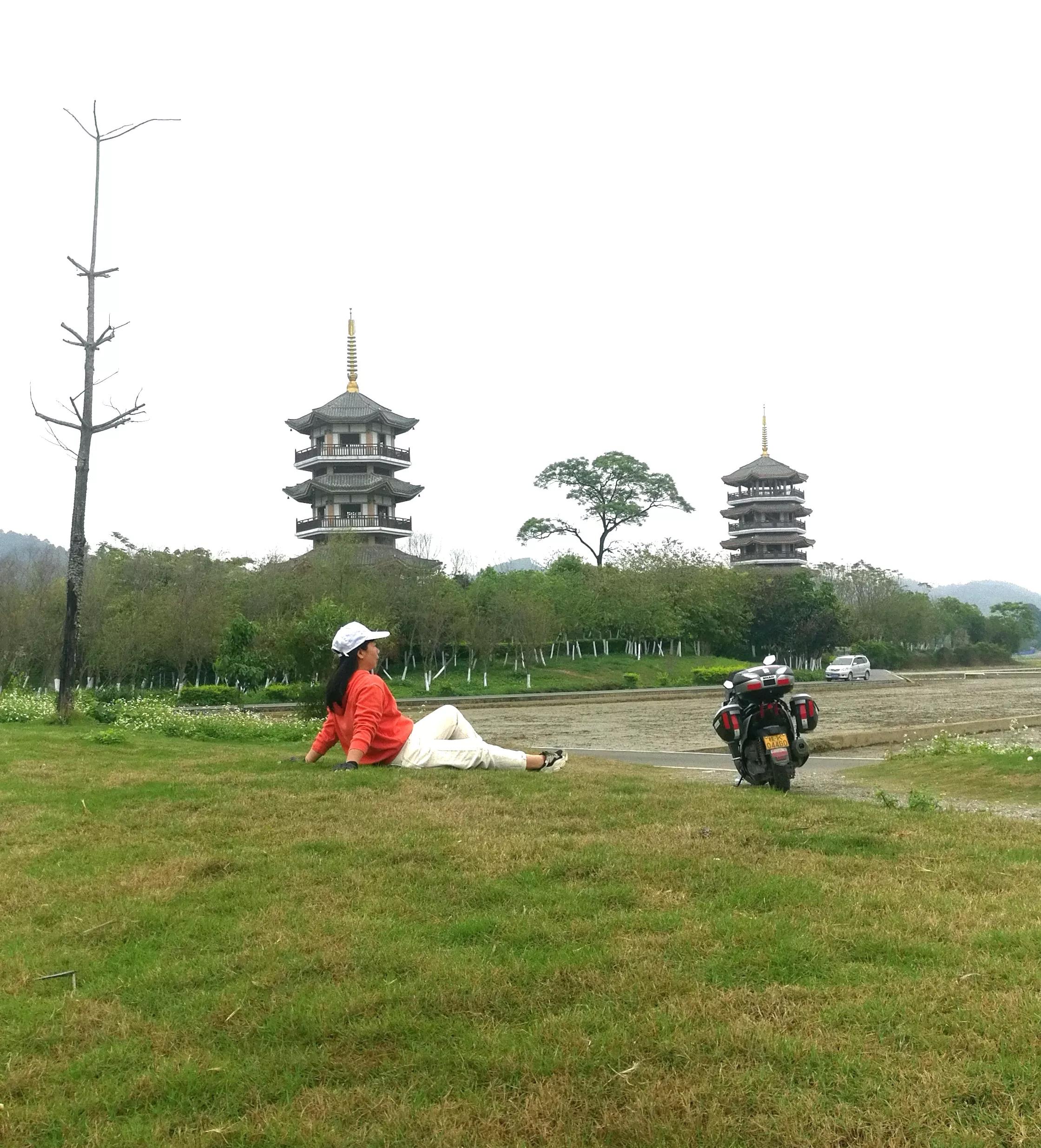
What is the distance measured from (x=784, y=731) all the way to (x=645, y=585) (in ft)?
140

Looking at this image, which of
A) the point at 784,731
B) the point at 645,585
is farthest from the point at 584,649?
the point at 784,731

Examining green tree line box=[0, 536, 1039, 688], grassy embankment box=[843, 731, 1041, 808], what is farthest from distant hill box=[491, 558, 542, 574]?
grassy embankment box=[843, 731, 1041, 808]

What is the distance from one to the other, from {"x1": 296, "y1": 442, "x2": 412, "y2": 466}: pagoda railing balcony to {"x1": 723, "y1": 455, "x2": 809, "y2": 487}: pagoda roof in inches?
1108

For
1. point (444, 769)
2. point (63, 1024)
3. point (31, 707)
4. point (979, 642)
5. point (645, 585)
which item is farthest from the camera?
point (979, 642)

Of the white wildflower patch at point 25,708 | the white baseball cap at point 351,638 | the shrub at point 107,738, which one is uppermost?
the white baseball cap at point 351,638

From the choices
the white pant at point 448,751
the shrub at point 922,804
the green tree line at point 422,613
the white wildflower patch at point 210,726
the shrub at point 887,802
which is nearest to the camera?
the shrub at point 922,804

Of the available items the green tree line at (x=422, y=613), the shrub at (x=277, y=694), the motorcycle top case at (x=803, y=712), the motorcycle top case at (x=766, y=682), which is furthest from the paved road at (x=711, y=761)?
the shrub at (x=277, y=694)

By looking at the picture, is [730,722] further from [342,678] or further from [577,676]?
[577,676]

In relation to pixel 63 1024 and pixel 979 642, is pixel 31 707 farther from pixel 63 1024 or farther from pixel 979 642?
pixel 979 642

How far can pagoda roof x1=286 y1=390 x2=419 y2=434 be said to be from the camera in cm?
4791

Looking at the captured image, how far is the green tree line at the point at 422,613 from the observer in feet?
99.2

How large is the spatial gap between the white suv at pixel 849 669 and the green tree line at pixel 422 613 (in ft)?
23.3

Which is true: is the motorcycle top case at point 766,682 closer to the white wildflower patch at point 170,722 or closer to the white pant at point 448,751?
the white pant at point 448,751

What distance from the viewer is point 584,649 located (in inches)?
2074
